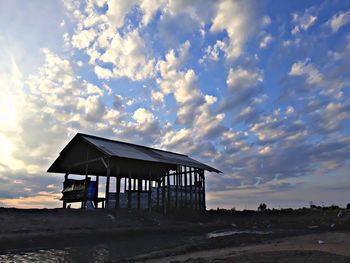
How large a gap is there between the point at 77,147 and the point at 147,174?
822cm

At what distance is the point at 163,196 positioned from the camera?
99.4ft

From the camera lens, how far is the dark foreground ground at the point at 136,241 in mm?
11273

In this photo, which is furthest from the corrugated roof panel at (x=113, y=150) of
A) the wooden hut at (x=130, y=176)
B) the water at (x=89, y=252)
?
the water at (x=89, y=252)

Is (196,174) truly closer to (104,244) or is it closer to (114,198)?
(114,198)

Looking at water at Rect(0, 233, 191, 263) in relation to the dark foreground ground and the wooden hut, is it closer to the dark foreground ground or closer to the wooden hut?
the dark foreground ground

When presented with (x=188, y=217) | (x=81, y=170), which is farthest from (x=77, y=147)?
(x=188, y=217)

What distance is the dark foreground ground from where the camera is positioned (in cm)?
1127

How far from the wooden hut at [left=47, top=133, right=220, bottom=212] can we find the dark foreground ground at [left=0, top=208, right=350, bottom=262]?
12.6ft

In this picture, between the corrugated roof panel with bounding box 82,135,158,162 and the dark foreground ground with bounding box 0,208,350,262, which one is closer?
the dark foreground ground with bounding box 0,208,350,262

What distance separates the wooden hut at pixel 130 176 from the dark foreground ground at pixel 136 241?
3836mm

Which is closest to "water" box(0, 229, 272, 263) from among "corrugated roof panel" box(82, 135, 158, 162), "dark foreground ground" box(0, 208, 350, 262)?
"dark foreground ground" box(0, 208, 350, 262)

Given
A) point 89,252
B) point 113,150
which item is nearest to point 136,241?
point 89,252

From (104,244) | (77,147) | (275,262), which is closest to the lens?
(275,262)

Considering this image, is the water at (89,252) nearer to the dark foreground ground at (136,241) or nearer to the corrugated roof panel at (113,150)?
the dark foreground ground at (136,241)
